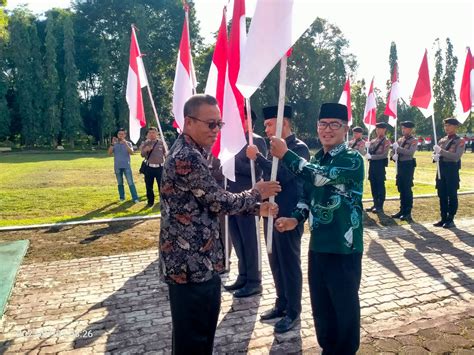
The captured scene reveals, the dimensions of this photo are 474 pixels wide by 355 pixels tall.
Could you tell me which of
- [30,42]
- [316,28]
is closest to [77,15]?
[30,42]

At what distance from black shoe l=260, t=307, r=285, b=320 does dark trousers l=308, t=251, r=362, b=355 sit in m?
1.22

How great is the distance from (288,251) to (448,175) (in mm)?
6209

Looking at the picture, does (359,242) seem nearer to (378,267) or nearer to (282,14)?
(282,14)

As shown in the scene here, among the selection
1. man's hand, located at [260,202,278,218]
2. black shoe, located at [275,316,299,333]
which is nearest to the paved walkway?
black shoe, located at [275,316,299,333]

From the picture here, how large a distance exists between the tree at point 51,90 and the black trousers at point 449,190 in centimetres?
4512

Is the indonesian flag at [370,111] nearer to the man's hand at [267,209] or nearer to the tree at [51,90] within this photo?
the man's hand at [267,209]

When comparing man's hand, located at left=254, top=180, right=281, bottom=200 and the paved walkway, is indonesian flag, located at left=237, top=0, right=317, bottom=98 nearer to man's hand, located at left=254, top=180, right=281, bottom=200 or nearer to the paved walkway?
man's hand, located at left=254, top=180, right=281, bottom=200

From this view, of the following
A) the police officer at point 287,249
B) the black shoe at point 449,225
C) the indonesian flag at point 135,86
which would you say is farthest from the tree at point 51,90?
the police officer at point 287,249

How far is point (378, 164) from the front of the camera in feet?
35.3

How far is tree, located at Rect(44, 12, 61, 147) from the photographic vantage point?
45219 mm

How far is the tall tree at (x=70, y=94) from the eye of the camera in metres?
46.4

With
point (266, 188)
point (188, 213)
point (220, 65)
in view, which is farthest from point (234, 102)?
point (188, 213)

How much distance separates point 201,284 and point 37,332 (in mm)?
2674

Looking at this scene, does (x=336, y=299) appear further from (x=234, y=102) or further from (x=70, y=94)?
(x=70, y=94)
